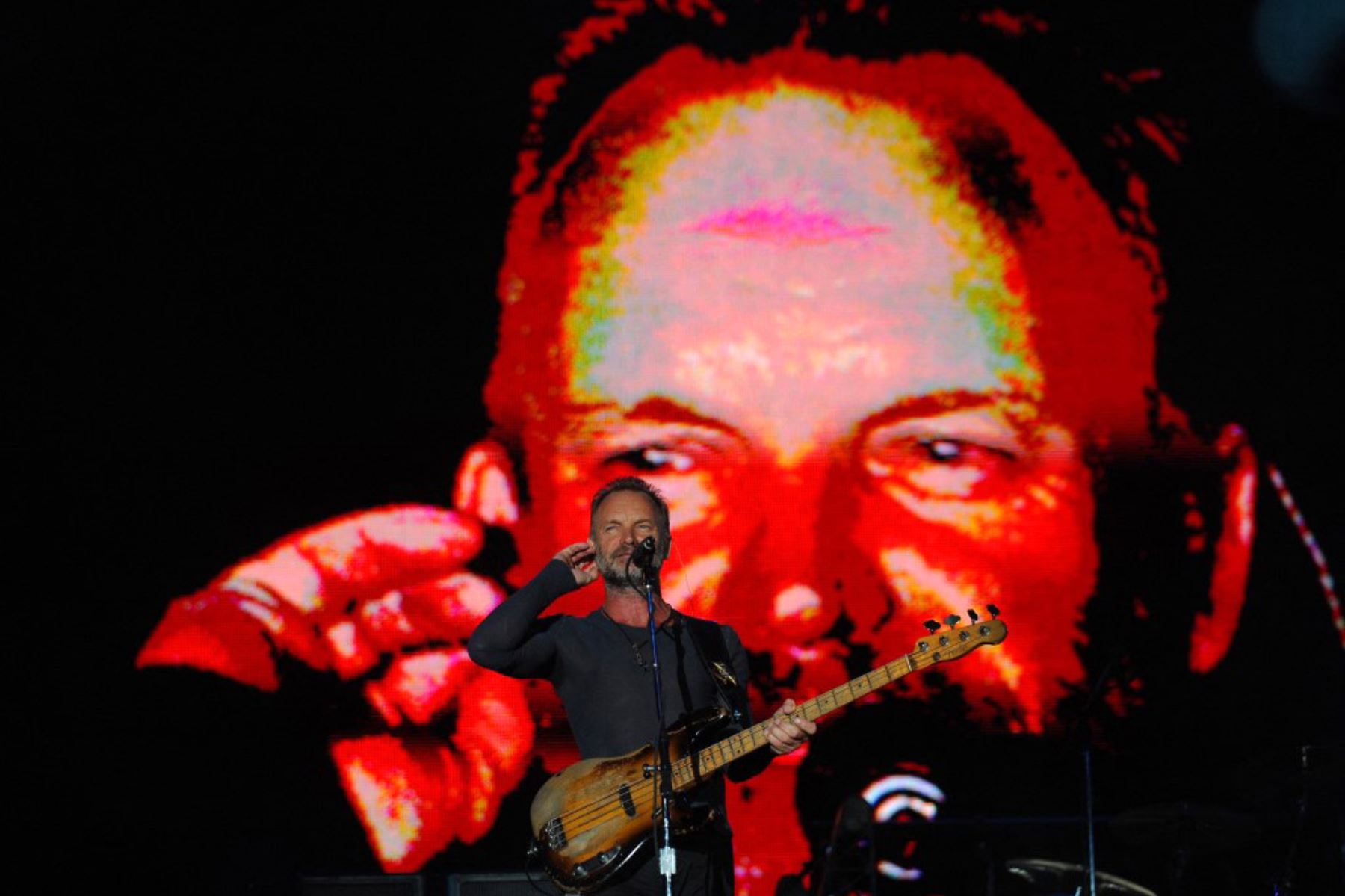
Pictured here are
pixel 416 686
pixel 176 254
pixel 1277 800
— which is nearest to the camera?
pixel 1277 800

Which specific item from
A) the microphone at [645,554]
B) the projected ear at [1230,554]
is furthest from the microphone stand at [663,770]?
the projected ear at [1230,554]

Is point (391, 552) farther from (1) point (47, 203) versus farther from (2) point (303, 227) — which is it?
(1) point (47, 203)

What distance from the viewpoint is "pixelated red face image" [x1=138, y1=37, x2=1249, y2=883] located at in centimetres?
543

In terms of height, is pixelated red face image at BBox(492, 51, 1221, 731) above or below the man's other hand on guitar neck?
above

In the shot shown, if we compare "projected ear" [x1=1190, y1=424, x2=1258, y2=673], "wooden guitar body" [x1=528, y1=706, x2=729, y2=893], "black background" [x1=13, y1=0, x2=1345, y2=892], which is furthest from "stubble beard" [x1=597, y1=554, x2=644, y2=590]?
"projected ear" [x1=1190, y1=424, x2=1258, y2=673]

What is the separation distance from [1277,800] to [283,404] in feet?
12.8

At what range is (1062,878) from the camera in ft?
16.2

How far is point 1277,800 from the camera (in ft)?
16.7

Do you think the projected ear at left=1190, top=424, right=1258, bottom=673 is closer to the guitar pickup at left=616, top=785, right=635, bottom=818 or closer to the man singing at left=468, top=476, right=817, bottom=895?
the man singing at left=468, top=476, right=817, bottom=895

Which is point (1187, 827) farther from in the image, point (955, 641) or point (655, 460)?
point (655, 460)

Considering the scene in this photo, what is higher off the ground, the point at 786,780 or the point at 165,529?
the point at 165,529

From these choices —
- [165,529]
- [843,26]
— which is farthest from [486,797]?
[843,26]

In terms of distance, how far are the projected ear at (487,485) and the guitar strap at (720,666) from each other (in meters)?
1.81

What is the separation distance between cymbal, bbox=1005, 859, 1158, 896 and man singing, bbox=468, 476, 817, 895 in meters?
1.62
